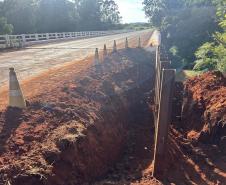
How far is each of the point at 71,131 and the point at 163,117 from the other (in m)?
1.95

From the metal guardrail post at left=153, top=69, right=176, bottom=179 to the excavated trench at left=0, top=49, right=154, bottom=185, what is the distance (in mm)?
882

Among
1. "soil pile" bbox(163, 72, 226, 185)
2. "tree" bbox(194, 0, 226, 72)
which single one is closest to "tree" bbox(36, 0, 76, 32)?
"tree" bbox(194, 0, 226, 72)

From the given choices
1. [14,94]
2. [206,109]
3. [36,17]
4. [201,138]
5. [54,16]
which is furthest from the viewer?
[54,16]

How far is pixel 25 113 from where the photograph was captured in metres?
7.11

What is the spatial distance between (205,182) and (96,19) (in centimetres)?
9198

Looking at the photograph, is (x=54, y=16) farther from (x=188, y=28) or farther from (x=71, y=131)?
(x=71, y=131)

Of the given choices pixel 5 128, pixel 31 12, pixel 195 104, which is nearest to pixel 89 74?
pixel 195 104

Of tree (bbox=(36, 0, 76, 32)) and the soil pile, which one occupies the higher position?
tree (bbox=(36, 0, 76, 32))

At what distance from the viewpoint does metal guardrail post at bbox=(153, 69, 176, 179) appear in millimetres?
6648

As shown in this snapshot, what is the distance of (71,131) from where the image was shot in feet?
22.1

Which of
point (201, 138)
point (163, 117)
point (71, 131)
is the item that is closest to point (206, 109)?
point (201, 138)

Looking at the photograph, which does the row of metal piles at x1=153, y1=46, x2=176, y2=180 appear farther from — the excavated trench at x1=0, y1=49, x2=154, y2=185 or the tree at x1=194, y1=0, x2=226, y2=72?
the tree at x1=194, y1=0, x2=226, y2=72

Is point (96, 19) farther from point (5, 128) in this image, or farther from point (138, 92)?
point (5, 128)

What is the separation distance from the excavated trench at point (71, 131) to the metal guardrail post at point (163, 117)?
88cm
